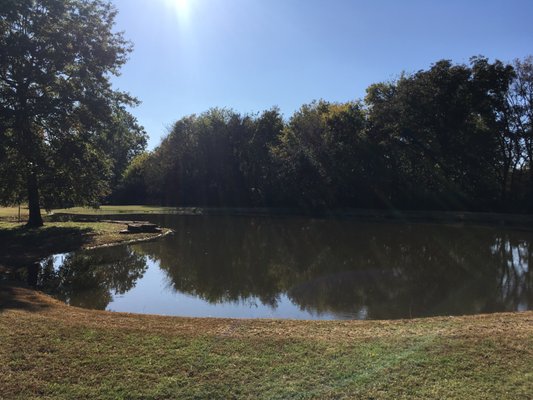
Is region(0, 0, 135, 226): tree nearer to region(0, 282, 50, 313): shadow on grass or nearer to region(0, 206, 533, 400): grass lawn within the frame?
region(0, 282, 50, 313): shadow on grass

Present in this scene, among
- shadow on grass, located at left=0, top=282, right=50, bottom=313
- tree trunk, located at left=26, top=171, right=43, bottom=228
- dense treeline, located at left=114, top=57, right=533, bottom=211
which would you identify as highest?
dense treeline, located at left=114, top=57, right=533, bottom=211

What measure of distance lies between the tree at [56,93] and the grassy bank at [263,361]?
618 inches

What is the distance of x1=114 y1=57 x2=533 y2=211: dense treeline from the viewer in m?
37.0

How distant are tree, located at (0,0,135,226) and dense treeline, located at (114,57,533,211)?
23074mm

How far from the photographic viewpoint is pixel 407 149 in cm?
4034

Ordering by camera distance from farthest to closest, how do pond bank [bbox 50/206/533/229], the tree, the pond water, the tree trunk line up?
pond bank [bbox 50/206/533/229] < the tree trunk < the tree < the pond water

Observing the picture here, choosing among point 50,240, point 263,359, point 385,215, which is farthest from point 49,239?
Answer: point 385,215

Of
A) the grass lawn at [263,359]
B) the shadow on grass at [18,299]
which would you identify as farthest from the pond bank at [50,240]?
the grass lawn at [263,359]

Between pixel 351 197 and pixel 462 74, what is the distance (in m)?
13.8

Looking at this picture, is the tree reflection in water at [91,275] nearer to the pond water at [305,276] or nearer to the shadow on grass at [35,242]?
the pond water at [305,276]

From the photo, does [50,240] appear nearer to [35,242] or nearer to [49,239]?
[49,239]

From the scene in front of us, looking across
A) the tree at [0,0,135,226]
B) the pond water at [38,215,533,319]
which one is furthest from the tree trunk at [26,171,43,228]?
the pond water at [38,215,533,319]

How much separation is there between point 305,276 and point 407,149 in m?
29.8

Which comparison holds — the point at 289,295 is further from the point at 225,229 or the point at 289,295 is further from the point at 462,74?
the point at 462,74
